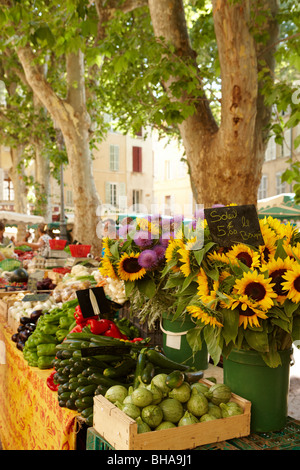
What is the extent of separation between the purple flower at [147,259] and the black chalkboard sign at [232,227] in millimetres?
420

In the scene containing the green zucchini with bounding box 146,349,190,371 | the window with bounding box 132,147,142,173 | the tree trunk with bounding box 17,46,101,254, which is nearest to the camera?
the green zucchini with bounding box 146,349,190,371

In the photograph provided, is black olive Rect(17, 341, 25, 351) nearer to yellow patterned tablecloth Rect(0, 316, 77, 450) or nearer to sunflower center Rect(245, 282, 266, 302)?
yellow patterned tablecloth Rect(0, 316, 77, 450)

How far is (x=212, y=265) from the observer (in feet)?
5.44

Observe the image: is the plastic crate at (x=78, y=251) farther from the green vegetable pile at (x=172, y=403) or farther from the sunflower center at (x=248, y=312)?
the sunflower center at (x=248, y=312)

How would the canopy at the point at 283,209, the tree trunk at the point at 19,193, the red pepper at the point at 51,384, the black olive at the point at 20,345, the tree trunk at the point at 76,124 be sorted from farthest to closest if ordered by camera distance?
the tree trunk at the point at 19,193 < the canopy at the point at 283,209 < the tree trunk at the point at 76,124 < the black olive at the point at 20,345 < the red pepper at the point at 51,384

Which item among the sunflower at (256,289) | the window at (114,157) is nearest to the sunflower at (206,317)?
the sunflower at (256,289)

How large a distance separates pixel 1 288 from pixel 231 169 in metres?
3.03

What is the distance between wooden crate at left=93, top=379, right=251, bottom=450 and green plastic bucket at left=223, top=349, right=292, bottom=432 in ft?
0.18

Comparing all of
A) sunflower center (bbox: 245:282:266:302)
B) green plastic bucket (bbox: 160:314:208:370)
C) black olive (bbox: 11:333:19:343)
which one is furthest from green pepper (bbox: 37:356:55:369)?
sunflower center (bbox: 245:282:266:302)

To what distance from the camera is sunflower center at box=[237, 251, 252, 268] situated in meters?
1.62

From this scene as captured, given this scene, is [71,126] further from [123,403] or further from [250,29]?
[123,403]

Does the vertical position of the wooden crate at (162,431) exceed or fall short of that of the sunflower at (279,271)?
it falls short

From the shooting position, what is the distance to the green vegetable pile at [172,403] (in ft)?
5.01

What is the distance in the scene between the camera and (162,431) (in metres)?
1.46
